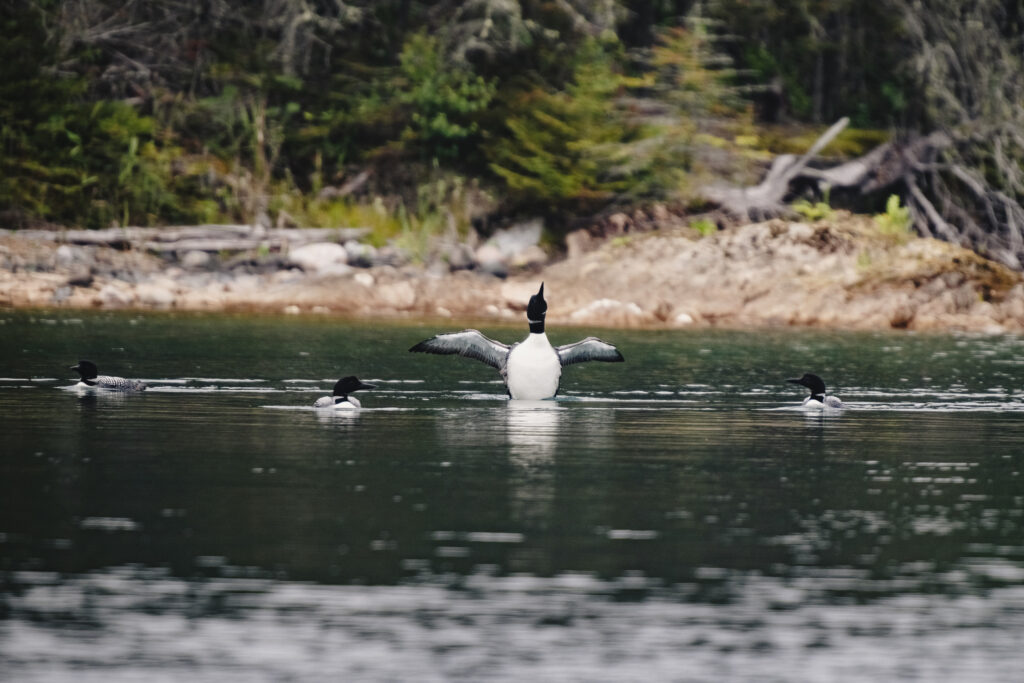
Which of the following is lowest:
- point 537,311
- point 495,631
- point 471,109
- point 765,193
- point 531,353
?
point 495,631

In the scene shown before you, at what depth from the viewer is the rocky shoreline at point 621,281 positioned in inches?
1508

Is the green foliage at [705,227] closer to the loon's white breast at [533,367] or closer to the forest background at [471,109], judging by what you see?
the forest background at [471,109]

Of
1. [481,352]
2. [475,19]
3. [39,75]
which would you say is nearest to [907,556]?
[481,352]

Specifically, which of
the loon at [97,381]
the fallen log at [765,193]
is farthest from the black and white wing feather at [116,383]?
the fallen log at [765,193]

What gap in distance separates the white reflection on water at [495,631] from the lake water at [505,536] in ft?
0.07

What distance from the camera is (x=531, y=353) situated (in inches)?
790

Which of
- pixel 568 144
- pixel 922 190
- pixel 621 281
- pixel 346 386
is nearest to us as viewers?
pixel 346 386

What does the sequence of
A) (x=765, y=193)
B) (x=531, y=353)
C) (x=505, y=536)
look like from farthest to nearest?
(x=765, y=193), (x=531, y=353), (x=505, y=536)

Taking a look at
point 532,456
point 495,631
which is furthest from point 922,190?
point 495,631

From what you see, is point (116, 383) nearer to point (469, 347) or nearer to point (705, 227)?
point (469, 347)

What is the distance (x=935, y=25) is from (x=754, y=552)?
34.3 metres

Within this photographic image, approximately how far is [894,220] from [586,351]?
2165cm

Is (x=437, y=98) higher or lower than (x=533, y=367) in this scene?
higher

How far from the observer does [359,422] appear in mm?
17875
